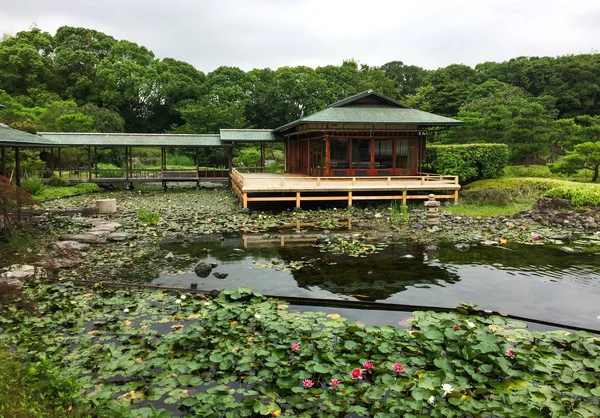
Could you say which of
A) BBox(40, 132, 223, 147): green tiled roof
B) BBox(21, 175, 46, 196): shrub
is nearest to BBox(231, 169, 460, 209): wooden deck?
BBox(40, 132, 223, 147): green tiled roof

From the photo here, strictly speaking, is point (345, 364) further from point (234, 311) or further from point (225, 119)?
point (225, 119)

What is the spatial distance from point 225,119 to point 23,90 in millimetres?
24860

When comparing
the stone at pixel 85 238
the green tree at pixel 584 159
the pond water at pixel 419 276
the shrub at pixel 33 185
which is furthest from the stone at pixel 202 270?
the green tree at pixel 584 159

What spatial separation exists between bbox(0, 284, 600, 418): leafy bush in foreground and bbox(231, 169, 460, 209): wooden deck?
10.9 m

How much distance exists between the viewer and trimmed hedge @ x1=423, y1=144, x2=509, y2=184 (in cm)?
2031

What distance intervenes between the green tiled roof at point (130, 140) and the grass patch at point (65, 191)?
247 cm

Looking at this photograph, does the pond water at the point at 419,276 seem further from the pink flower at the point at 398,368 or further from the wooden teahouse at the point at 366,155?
the wooden teahouse at the point at 366,155

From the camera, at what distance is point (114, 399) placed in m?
4.33

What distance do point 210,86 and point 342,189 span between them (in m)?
36.1

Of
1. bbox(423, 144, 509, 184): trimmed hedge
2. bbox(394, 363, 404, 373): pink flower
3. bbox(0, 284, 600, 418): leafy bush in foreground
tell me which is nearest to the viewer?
bbox(0, 284, 600, 418): leafy bush in foreground

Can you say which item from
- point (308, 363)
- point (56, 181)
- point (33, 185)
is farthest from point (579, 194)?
point (56, 181)

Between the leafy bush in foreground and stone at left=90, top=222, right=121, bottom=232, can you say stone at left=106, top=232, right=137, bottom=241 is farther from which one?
the leafy bush in foreground

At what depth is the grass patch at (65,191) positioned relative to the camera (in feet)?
68.7

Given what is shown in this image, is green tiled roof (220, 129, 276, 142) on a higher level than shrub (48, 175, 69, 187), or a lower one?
higher
